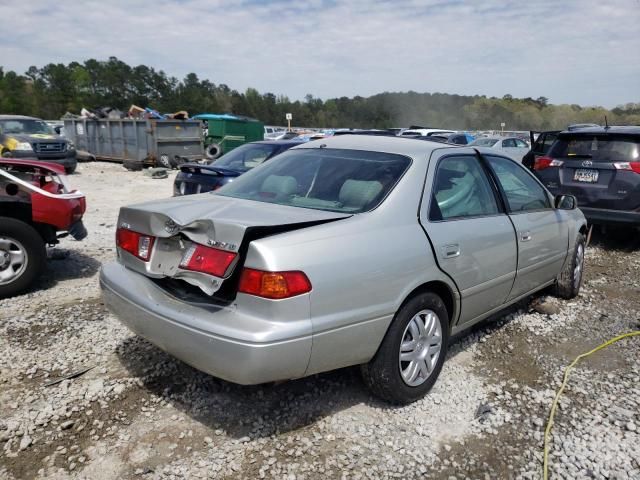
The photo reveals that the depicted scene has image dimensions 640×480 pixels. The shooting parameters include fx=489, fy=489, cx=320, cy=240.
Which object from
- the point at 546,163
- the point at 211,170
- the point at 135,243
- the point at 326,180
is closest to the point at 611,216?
the point at 546,163

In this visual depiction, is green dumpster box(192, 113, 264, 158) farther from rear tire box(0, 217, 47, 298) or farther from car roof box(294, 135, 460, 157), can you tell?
car roof box(294, 135, 460, 157)

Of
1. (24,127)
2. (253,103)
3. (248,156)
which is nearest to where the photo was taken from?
(248,156)

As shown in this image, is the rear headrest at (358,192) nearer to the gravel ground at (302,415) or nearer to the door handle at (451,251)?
the door handle at (451,251)

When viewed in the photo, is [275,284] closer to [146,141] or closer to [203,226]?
[203,226]

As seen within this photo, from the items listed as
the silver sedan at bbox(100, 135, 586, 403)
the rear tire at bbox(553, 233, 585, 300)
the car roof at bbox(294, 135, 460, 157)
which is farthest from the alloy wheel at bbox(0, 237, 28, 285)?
the rear tire at bbox(553, 233, 585, 300)

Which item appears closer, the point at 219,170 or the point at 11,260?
the point at 11,260

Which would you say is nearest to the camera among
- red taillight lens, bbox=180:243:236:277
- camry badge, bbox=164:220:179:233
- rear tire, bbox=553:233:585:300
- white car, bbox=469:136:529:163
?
red taillight lens, bbox=180:243:236:277

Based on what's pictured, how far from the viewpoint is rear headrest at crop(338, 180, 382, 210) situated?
9.55ft

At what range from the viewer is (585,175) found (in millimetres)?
6906

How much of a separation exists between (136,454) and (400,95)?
9930cm

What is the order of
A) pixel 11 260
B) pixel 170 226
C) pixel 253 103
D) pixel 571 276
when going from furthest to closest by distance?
pixel 253 103 → pixel 571 276 → pixel 11 260 → pixel 170 226

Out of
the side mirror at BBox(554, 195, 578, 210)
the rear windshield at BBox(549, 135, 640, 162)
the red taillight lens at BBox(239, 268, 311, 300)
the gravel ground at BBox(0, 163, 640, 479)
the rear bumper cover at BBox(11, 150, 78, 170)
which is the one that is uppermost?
the rear windshield at BBox(549, 135, 640, 162)

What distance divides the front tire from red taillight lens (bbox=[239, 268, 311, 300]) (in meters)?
0.71

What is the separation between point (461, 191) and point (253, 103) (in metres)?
88.5
